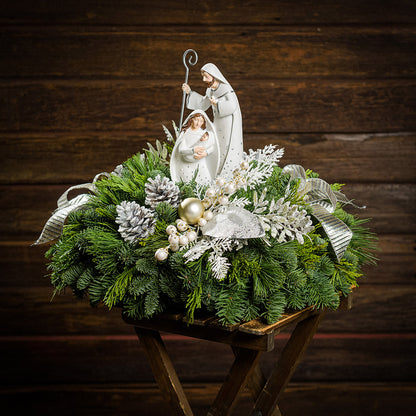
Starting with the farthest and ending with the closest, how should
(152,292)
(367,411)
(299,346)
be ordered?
(367,411) < (299,346) < (152,292)

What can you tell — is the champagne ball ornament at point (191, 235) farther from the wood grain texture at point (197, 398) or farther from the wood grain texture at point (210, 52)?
the wood grain texture at point (197, 398)

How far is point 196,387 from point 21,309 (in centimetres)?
63

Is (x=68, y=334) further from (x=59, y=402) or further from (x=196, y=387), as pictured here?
(x=196, y=387)

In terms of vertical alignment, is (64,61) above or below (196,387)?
above

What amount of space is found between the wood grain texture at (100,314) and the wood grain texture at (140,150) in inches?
14.7

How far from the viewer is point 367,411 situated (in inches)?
58.1

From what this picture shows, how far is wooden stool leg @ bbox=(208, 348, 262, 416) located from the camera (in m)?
0.78

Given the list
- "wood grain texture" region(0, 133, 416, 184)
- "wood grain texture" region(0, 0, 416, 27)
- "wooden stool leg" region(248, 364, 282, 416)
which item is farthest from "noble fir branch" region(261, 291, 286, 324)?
"wood grain texture" region(0, 0, 416, 27)

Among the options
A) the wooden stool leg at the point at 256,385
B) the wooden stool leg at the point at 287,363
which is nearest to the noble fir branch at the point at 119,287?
the wooden stool leg at the point at 287,363

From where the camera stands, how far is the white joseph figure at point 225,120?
0.83 metres

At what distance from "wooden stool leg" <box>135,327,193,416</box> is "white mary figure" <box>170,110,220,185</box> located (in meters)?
0.32

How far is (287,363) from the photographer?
38.6 inches

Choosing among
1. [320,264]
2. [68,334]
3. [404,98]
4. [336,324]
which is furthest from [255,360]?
[404,98]

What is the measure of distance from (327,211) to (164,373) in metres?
0.45
